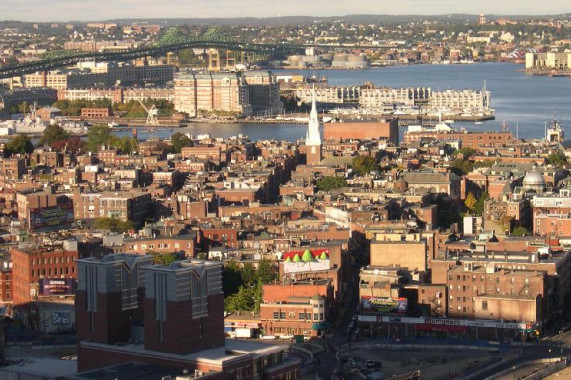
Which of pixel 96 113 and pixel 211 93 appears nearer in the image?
pixel 96 113

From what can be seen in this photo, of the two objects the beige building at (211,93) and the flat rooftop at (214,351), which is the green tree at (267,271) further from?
the beige building at (211,93)

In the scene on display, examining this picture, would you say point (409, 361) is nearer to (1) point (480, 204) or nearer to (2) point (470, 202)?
(1) point (480, 204)

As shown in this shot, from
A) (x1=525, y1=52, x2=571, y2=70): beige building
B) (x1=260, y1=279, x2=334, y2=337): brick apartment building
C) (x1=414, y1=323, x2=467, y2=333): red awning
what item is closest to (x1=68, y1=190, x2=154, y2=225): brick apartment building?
(x1=260, y1=279, x2=334, y2=337): brick apartment building

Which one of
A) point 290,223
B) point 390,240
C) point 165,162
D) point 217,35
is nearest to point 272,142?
point 165,162

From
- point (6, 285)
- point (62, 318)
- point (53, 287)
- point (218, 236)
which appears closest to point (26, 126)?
point (218, 236)

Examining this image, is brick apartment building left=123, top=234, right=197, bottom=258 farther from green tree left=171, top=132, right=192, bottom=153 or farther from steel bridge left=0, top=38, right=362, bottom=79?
steel bridge left=0, top=38, right=362, bottom=79
